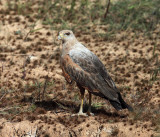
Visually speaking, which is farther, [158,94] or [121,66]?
[121,66]

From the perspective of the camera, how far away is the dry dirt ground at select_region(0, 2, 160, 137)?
6.75 metres

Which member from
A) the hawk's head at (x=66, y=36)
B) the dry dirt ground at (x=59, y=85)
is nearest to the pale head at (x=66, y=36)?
the hawk's head at (x=66, y=36)

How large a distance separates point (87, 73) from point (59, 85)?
2790mm

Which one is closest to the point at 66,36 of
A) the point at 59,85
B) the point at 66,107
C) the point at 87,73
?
the point at 87,73

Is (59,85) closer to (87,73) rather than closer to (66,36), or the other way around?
(66,36)

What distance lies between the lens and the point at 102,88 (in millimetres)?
6957

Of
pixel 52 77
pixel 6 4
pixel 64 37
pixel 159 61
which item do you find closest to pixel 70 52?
pixel 64 37

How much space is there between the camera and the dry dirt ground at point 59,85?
22.1 ft

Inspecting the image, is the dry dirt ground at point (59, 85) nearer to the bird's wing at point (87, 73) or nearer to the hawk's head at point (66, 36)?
the bird's wing at point (87, 73)

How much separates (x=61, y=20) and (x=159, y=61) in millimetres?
4736

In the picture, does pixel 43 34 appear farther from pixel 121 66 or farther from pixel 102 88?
pixel 102 88

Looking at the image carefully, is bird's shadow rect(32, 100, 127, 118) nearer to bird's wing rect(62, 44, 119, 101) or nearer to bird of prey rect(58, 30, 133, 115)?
bird of prey rect(58, 30, 133, 115)

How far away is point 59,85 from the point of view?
9664 millimetres

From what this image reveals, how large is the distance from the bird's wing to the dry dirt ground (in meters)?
0.66
